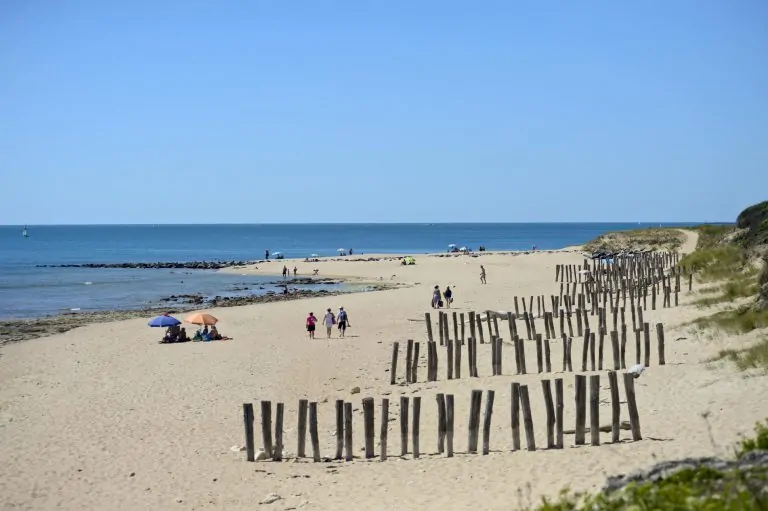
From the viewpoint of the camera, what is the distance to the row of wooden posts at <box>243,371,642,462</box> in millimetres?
12336

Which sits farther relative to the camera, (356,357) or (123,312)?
(123,312)

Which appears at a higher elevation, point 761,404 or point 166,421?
point 761,404

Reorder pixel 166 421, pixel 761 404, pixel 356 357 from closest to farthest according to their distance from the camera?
pixel 761 404 < pixel 166 421 < pixel 356 357

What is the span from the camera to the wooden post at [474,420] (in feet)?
41.5

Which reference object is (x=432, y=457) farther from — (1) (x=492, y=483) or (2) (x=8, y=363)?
(2) (x=8, y=363)

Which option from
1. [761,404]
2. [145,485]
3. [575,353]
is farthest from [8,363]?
[761,404]

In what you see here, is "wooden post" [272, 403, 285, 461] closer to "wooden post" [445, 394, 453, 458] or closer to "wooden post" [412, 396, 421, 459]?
"wooden post" [412, 396, 421, 459]

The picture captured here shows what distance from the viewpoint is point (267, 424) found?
44.4 feet

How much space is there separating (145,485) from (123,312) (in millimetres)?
31976

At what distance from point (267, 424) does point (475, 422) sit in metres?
3.58

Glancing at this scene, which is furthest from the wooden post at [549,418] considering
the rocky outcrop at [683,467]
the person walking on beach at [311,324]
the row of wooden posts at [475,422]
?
the person walking on beach at [311,324]

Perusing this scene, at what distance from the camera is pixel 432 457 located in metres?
13.0

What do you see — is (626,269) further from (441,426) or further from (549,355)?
(441,426)

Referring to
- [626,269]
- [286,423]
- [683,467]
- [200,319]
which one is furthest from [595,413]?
[626,269]
